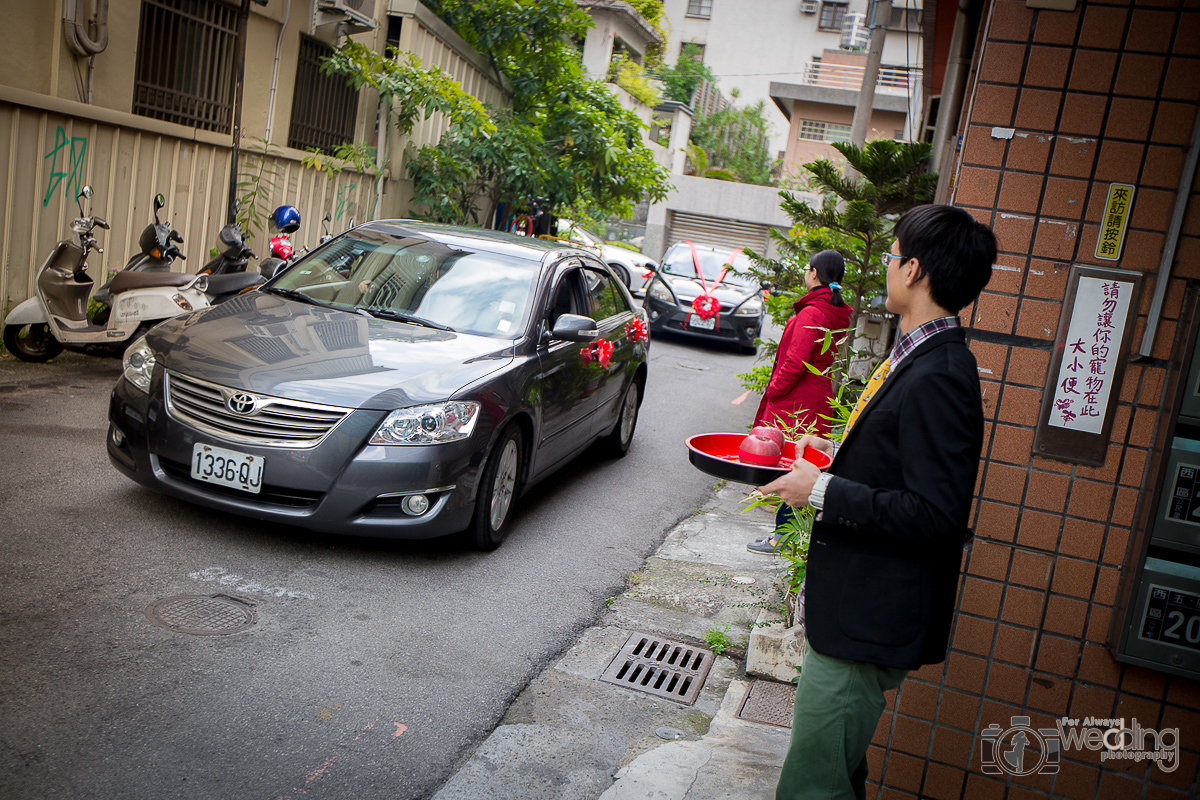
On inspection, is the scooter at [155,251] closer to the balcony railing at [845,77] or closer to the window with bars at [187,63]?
the window with bars at [187,63]

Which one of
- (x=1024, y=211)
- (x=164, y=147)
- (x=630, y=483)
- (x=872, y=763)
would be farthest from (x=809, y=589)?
(x=164, y=147)

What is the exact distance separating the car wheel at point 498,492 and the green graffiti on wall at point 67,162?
5.58 meters

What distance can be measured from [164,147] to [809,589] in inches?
358

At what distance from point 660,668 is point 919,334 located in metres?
2.35

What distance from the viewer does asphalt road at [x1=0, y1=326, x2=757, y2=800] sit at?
2.89 meters

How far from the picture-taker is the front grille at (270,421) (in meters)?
4.43

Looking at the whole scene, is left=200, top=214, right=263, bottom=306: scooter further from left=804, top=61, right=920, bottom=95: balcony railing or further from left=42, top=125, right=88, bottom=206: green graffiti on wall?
left=804, top=61, right=920, bottom=95: balcony railing

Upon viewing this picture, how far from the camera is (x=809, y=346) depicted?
18.8 feet

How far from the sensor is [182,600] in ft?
13.0

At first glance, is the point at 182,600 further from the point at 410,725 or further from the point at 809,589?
the point at 809,589

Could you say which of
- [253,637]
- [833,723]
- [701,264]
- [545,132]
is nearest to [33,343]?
[253,637]

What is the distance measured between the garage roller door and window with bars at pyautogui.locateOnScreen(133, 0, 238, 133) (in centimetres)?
2093

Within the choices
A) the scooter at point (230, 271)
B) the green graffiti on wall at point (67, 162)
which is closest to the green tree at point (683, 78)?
the scooter at point (230, 271)

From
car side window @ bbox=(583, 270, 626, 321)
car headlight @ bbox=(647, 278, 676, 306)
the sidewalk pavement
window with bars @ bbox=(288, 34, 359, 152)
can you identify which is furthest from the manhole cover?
car headlight @ bbox=(647, 278, 676, 306)
